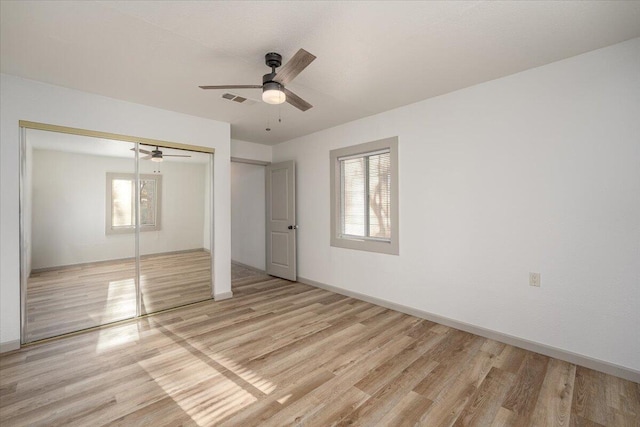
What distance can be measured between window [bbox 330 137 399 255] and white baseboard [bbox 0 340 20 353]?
3.79 meters

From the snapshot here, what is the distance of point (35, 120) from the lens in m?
2.93

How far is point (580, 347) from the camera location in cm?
250

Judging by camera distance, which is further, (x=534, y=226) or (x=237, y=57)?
(x=534, y=226)

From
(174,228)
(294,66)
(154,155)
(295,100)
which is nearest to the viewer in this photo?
(294,66)

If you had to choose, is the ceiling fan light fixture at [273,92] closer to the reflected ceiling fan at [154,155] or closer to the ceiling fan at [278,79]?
the ceiling fan at [278,79]

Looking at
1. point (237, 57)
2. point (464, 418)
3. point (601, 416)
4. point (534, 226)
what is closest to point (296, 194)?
point (237, 57)

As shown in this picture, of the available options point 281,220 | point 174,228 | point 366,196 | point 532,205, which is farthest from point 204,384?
point 281,220

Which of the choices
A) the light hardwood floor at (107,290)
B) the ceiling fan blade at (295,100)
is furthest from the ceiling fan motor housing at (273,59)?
the light hardwood floor at (107,290)

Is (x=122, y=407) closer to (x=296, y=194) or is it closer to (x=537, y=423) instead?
(x=537, y=423)

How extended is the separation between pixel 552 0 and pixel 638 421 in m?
2.80

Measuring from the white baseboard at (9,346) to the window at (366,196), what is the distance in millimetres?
3795

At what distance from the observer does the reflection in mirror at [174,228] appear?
3.72 metres

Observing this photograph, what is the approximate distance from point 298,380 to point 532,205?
2696mm

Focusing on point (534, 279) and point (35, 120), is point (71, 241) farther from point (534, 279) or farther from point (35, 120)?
point (534, 279)
